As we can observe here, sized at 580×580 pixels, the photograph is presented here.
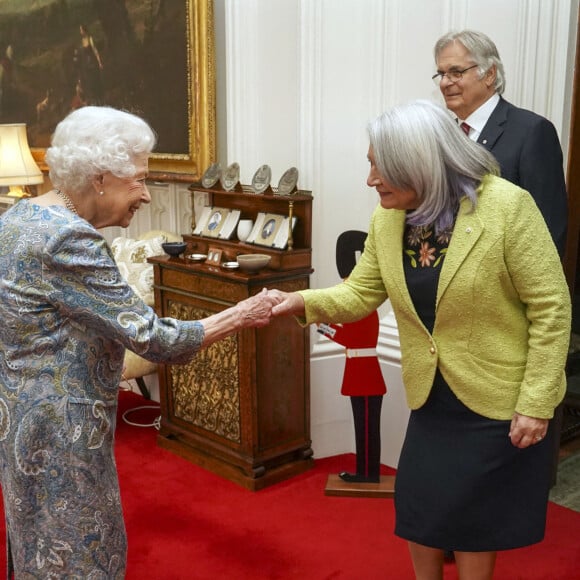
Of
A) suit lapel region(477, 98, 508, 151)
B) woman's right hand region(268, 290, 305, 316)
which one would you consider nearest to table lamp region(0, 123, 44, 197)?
woman's right hand region(268, 290, 305, 316)

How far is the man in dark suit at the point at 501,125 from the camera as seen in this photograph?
8.86 ft

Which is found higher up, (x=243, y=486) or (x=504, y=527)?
(x=504, y=527)

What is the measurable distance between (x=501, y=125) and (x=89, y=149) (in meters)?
1.54

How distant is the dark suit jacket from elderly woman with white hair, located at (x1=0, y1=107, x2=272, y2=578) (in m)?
1.33

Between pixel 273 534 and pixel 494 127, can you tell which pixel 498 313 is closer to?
pixel 494 127

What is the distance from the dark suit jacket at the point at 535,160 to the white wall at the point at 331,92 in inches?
23.9

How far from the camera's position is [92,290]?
73.0 inches

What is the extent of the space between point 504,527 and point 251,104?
9.37 ft

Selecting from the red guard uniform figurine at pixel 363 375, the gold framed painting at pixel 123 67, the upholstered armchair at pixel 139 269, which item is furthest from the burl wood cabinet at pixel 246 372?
the gold framed painting at pixel 123 67

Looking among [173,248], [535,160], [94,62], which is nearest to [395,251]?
[535,160]

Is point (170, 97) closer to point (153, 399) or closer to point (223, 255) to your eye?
point (223, 255)

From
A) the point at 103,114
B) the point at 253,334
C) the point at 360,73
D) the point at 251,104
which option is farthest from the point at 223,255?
the point at 103,114

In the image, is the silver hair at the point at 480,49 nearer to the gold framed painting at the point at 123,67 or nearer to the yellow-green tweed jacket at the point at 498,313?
the yellow-green tweed jacket at the point at 498,313

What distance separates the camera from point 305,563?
315cm
